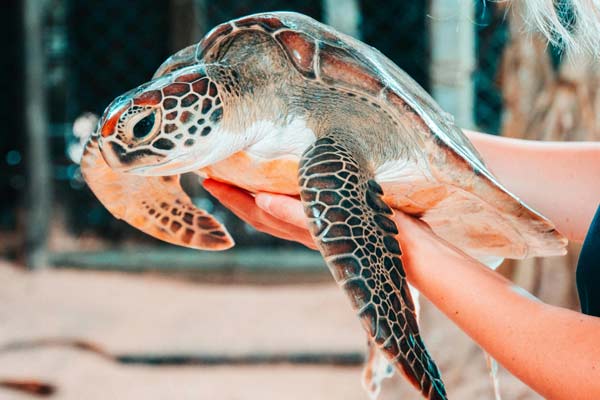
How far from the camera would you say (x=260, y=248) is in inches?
142

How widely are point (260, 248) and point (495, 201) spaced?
8.72ft

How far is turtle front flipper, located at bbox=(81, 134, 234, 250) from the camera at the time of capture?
112 cm

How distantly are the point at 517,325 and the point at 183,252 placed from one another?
2875mm

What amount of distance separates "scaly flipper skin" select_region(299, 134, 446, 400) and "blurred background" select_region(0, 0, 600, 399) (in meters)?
0.64

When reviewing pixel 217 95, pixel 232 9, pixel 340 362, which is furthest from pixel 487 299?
pixel 232 9

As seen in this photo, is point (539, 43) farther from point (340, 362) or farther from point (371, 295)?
point (371, 295)

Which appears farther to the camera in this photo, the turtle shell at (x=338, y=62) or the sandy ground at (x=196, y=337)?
the sandy ground at (x=196, y=337)

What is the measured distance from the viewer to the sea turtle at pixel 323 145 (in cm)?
88

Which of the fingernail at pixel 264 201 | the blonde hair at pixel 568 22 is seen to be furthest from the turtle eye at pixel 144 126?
the blonde hair at pixel 568 22

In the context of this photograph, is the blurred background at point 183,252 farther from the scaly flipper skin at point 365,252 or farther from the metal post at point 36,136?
the scaly flipper skin at point 365,252

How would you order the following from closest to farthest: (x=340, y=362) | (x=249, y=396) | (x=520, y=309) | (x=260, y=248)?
(x=520, y=309) < (x=249, y=396) < (x=340, y=362) < (x=260, y=248)

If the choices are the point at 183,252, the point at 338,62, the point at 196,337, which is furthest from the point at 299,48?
the point at 183,252

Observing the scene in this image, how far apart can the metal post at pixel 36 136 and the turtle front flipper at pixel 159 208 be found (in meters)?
2.44

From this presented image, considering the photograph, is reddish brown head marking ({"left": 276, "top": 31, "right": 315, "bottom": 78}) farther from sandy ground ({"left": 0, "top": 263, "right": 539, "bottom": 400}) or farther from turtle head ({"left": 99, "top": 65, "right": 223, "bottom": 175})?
sandy ground ({"left": 0, "top": 263, "right": 539, "bottom": 400})
